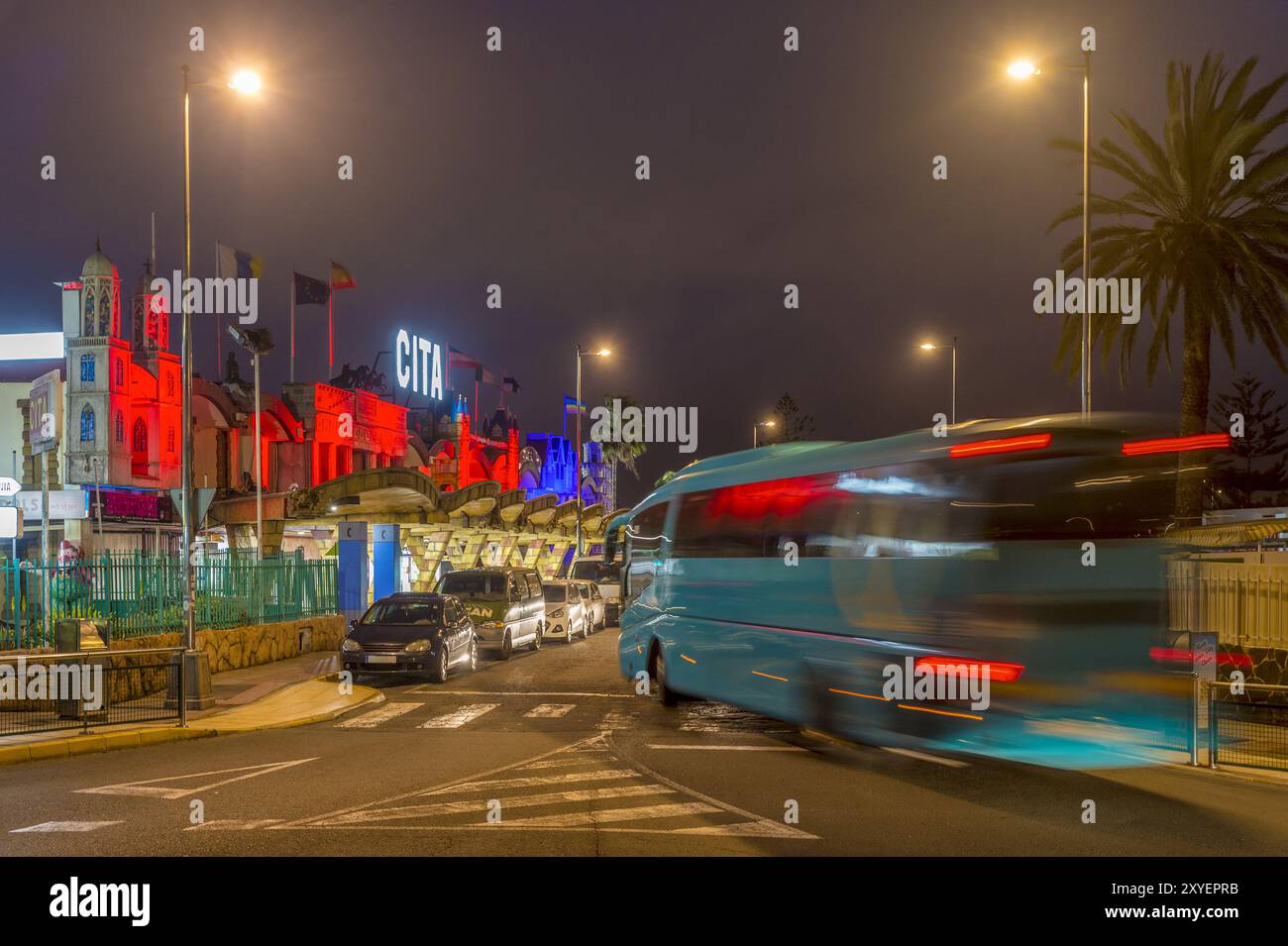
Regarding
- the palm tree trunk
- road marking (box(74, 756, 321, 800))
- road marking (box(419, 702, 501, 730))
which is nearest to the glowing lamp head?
road marking (box(419, 702, 501, 730))

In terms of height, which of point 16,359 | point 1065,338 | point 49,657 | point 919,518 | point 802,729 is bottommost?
point 802,729

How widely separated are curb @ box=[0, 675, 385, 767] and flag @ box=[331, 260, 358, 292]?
40651 millimetres

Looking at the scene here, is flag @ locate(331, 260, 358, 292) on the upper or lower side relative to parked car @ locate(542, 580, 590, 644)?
upper

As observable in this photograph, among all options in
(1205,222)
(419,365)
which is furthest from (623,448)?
(1205,222)

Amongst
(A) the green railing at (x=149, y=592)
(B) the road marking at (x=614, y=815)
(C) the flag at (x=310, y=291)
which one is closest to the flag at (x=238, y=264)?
(C) the flag at (x=310, y=291)

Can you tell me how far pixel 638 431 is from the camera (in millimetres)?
93875

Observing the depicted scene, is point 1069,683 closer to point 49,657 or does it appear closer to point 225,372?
point 49,657

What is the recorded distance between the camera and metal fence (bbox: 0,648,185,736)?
555 inches

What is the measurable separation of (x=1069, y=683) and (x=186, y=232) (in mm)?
14684

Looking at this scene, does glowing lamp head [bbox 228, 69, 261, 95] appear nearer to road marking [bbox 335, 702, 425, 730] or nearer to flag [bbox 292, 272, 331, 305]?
road marking [bbox 335, 702, 425, 730]

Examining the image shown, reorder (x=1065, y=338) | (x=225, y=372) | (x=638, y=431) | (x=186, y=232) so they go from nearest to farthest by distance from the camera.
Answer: (x=186, y=232) < (x=1065, y=338) < (x=225, y=372) < (x=638, y=431)

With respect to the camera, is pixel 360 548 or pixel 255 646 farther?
pixel 360 548

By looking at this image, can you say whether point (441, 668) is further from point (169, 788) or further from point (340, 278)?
point (340, 278)

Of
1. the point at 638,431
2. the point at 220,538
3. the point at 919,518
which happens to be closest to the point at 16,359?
the point at 220,538
